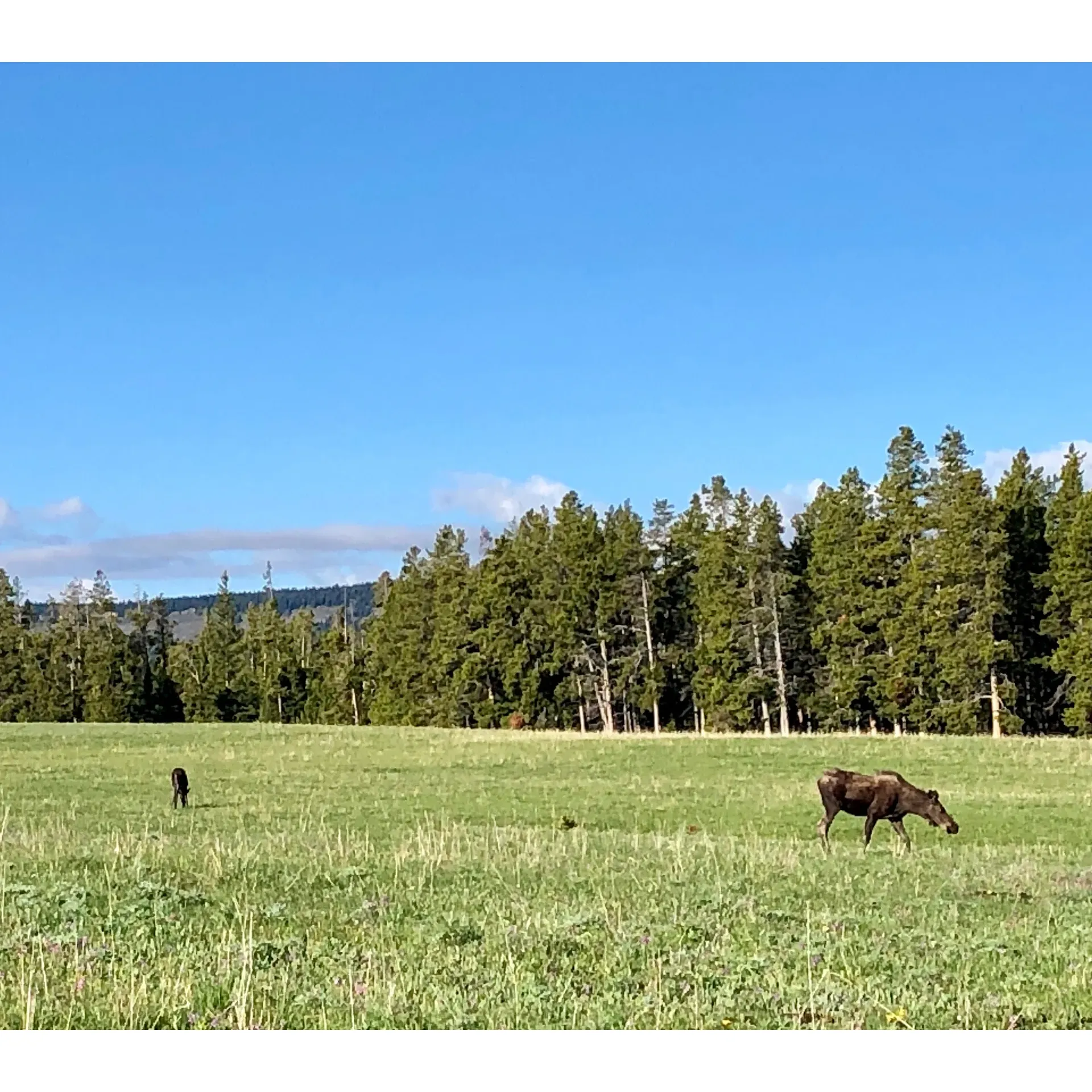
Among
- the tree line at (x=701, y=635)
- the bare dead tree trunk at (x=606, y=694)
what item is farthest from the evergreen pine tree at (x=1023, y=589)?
the bare dead tree trunk at (x=606, y=694)

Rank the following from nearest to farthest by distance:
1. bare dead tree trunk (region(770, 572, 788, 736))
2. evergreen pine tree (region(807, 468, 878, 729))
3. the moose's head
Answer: the moose's head, evergreen pine tree (region(807, 468, 878, 729)), bare dead tree trunk (region(770, 572, 788, 736))

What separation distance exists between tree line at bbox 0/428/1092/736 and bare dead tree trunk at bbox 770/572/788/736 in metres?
0.26

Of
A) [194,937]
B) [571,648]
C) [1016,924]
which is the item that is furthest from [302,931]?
[571,648]

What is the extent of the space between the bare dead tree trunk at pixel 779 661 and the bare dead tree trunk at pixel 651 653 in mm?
8201

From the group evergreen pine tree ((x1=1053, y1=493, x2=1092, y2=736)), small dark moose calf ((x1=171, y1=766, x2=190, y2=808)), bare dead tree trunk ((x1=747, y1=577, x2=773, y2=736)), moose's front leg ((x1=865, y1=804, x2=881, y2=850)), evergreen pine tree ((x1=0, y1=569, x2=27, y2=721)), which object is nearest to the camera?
moose's front leg ((x1=865, y1=804, x2=881, y2=850))

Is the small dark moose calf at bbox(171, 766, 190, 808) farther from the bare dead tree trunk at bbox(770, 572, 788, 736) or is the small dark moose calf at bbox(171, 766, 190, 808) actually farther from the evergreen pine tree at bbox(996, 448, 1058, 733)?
the bare dead tree trunk at bbox(770, 572, 788, 736)

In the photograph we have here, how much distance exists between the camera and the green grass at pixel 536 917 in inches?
322

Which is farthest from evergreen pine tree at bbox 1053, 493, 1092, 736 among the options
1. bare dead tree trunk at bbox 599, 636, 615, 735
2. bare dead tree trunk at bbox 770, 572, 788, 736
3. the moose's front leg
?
the moose's front leg

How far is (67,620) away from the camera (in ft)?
375

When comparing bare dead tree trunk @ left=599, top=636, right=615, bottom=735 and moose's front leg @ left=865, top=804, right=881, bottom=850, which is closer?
moose's front leg @ left=865, top=804, right=881, bottom=850

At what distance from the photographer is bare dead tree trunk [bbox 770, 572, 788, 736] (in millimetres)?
70562

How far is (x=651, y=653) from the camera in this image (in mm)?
79750

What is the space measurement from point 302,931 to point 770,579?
63.5m

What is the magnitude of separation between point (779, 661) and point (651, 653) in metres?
10.8
